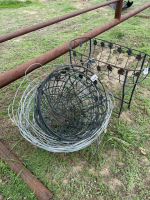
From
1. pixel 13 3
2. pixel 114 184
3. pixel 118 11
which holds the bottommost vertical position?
pixel 114 184

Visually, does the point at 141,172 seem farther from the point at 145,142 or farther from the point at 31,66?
the point at 31,66

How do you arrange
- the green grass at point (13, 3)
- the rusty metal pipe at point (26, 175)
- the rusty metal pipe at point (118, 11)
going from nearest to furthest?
1. the rusty metal pipe at point (26, 175)
2. the rusty metal pipe at point (118, 11)
3. the green grass at point (13, 3)

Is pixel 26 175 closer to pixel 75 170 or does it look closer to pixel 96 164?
pixel 75 170

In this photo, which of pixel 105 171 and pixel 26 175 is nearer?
pixel 26 175

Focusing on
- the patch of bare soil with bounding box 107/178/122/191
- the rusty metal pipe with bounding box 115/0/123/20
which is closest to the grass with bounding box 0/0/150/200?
the patch of bare soil with bounding box 107/178/122/191

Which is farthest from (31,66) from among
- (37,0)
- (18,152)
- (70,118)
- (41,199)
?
(37,0)

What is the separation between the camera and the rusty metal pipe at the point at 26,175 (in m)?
1.29

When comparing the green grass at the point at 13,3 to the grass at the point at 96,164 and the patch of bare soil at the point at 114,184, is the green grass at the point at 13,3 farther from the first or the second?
the patch of bare soil at the point at 114,184

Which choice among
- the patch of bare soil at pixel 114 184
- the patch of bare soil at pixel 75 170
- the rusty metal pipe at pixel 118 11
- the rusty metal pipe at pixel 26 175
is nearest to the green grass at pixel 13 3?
the rusty metal pipe at pixel 118 11

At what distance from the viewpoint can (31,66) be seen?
144 cm

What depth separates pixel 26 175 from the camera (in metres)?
1.39

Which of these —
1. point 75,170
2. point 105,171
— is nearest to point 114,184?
point 105,171

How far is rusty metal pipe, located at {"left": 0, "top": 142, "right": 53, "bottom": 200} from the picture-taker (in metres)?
1.29

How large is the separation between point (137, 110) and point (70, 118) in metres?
0.81
